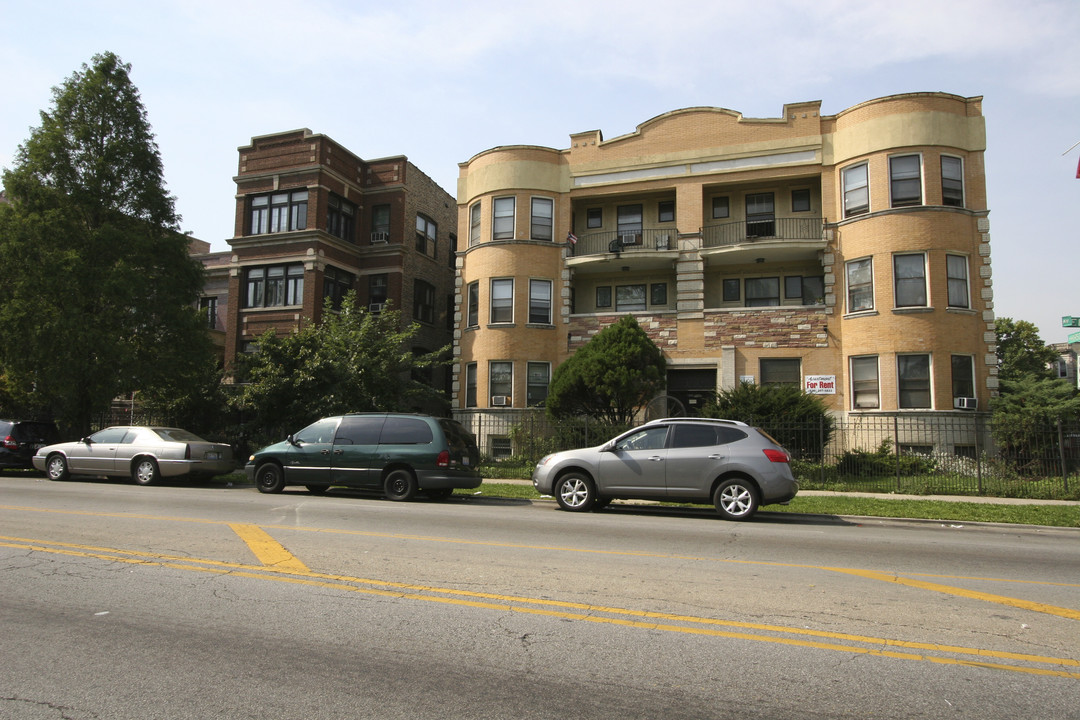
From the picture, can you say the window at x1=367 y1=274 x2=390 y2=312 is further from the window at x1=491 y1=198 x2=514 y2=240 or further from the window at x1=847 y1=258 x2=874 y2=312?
the window at x1=847 y1=258 x2=874 y2=312

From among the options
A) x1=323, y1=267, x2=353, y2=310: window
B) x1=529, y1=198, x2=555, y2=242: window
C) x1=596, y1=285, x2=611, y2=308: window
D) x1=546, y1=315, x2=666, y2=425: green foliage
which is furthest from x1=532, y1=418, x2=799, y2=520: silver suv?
x1=323, y1=267, x2=353, y2=310: window

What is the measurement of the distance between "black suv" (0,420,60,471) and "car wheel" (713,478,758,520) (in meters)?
18.5

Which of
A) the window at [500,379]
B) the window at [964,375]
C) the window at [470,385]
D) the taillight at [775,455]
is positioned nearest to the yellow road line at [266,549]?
the taillight at [775,455]

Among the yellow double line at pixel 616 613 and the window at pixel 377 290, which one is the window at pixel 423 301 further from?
the yellow double line at pixel 616 613

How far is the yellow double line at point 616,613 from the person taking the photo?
4.47 metres

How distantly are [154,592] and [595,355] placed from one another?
15.7 meters

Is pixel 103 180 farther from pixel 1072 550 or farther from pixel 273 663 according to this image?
pixel 1072 550

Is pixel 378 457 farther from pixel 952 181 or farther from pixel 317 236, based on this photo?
pixel 952 181

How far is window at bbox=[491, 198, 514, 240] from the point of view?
25.7 meters

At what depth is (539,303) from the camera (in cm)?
2544

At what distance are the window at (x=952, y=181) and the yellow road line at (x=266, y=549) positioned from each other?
21643mm

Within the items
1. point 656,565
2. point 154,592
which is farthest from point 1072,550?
point 154,592

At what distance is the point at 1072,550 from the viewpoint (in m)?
9.14

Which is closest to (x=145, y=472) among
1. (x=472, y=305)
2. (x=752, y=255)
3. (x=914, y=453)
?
(x=472, y=305)
